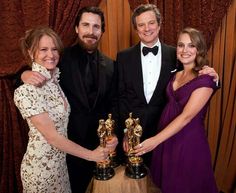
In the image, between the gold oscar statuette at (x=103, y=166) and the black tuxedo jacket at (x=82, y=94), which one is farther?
the black tuxedo jacket at (x=82, y=94)

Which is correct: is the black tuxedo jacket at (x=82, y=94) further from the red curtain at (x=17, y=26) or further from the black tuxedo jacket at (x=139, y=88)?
the red curtain at (x=17, y=26)

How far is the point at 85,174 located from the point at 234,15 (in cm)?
192

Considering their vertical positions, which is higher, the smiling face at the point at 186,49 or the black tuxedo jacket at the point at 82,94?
the smiling face at the point at 186,49

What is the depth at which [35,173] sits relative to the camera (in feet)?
5.67

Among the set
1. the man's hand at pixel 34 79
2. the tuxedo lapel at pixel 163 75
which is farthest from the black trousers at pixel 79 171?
the man's hand at pixel 34 79

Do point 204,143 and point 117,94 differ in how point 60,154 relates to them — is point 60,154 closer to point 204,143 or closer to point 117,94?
point 117,94

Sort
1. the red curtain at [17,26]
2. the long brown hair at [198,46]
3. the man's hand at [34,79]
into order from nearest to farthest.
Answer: the man's hand at [34,79]
the long brown hair at [198,46]
the red curtain at [17,26]

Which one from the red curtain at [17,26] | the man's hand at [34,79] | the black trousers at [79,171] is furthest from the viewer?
the red curtain at [17,26]

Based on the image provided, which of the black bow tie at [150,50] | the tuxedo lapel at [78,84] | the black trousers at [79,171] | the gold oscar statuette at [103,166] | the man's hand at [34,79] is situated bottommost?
the black trousers at [79,171]

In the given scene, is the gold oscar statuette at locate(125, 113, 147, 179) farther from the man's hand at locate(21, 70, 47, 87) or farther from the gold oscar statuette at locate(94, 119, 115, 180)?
the man's hand at locate(21, 70, 47, 87)

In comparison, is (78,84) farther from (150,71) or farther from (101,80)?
(150,71)

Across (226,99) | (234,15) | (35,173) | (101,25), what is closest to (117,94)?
(101,25)

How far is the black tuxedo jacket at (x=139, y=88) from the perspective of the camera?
224 centimetres

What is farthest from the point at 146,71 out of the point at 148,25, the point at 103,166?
the point at 103,166
